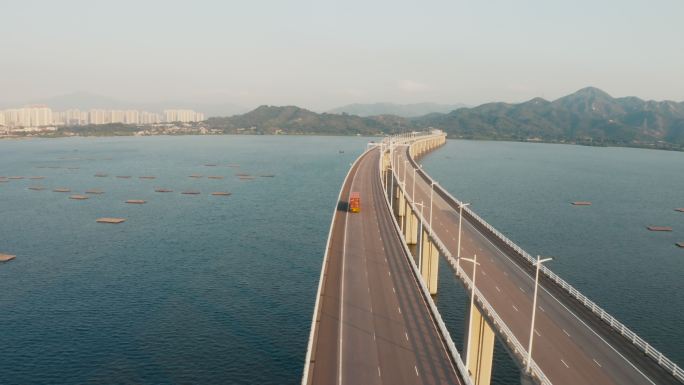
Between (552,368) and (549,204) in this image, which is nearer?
(552,368)

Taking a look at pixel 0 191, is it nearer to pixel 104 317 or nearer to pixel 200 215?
pixel 200 215

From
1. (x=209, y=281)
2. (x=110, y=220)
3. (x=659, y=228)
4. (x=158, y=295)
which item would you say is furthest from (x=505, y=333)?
(x=110, y=220)

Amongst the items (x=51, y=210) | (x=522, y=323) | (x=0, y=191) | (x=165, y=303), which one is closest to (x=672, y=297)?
(x=522, y=323)

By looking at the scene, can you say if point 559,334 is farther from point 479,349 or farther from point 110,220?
point 110,220

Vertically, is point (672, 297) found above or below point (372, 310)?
below

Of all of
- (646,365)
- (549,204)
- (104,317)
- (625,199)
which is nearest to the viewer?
(646,365)

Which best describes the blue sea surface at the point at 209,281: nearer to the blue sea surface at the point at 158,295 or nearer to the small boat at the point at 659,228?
the blue sea surface at the point at 158,295

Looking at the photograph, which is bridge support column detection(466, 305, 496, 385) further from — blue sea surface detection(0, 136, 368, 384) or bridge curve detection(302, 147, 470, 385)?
blue sea surface detection(0, 136, 368, 384)
